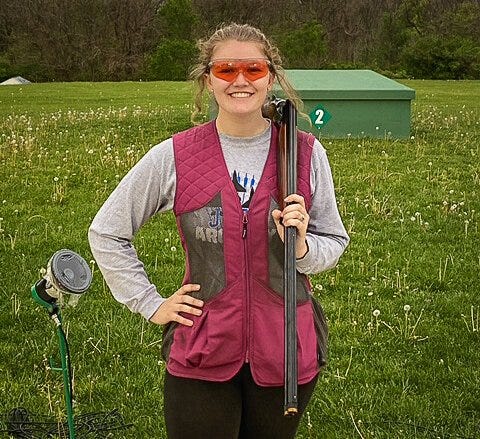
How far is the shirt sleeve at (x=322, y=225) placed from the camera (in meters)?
2.70

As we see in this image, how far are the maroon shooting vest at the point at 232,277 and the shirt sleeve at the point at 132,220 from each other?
0.07 m

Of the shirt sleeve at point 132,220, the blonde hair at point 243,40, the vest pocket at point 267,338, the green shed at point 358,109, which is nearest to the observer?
the vest pocket at point 267,338

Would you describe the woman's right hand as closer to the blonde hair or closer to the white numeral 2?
the blonde hair

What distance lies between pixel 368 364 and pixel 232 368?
2.67 m

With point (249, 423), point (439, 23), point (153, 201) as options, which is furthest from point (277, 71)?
point (439, 23)

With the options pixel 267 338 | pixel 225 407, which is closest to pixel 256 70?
pixel 267 338

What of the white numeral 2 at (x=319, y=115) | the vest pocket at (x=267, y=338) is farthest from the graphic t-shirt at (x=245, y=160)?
the white numeral 2 at (x=319, y=115)

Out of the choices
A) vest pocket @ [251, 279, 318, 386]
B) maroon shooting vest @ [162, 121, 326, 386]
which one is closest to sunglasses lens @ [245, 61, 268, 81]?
maroon shooting vest @ [162, 121, 326, 386]

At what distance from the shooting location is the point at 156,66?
171 ft

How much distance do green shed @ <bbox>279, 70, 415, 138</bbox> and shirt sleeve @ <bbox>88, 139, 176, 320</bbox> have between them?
1174cm

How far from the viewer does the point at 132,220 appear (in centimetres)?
280

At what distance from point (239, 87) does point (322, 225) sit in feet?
1.70

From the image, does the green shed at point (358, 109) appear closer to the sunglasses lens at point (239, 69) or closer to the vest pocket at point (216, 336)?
the sunglasses lens at point (239, 69)

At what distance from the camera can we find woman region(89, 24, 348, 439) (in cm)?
266
